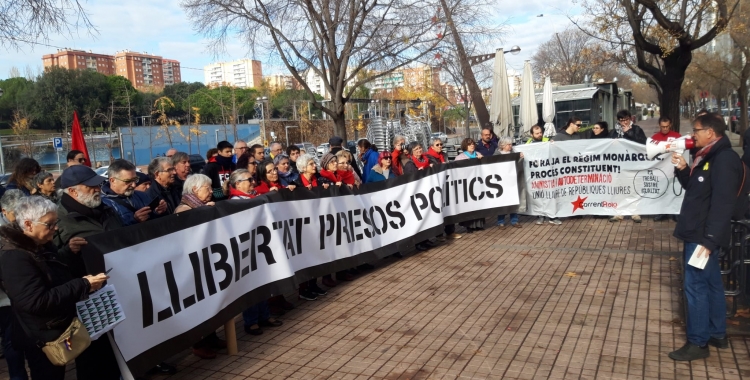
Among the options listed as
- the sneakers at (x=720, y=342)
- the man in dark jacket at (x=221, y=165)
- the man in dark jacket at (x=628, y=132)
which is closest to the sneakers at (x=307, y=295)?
the man in dark jacket at (x=221, y=165)

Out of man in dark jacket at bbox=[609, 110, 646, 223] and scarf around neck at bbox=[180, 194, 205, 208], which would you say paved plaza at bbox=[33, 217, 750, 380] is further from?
man in dark jacket at bbox=[609, 110, 646, 223]

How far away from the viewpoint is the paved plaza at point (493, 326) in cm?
471

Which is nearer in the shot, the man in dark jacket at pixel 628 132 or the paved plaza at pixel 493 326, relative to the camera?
the paved plaza at pixel 493 326

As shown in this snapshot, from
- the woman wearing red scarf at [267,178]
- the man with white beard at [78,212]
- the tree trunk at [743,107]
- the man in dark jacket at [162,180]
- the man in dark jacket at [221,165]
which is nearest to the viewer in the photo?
the man with white beard at [78,212]

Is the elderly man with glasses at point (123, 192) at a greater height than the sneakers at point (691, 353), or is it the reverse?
the elderly man with glasses at point (123, 192)

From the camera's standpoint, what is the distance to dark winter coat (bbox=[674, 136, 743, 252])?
449 centimetres

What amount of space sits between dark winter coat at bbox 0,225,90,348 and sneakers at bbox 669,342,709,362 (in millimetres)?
4464

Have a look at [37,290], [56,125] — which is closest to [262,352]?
[37,290]

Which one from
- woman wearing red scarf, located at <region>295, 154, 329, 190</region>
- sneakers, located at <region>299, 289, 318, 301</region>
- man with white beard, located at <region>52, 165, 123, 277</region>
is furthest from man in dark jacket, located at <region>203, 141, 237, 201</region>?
man with white beard, located at <region>52, 165, 123, 277</region>

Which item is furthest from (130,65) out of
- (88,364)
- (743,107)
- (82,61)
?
(88,364)

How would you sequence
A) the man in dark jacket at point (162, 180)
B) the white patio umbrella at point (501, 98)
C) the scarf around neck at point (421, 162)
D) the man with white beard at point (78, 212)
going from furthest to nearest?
the white patio umbrella at point (501, 98) < the scarf around neck at point (421, 162) < the man in dark jacket at point (162, 180) < the man with white beard at point (78, 212)

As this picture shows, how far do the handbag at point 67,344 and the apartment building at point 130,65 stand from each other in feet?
392

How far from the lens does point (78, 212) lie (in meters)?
Answer: 4.15

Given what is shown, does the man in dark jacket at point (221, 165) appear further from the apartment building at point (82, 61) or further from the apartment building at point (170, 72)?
the apartment building at point (170, 72)
